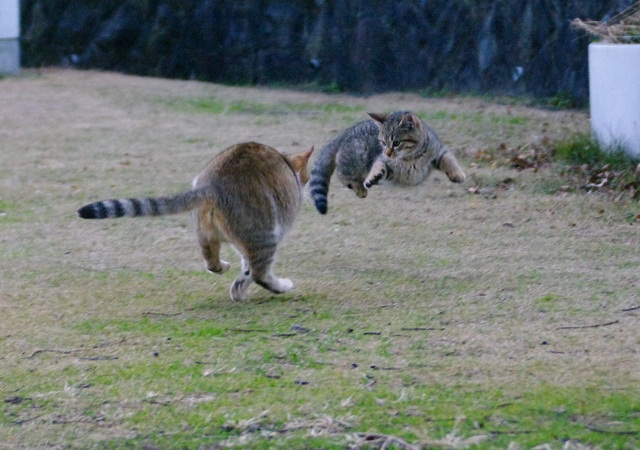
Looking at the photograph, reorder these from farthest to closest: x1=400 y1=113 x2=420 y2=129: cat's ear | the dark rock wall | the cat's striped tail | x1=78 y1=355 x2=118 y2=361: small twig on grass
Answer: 1. the dark rock wall
2. x1=400 y1=113 x2=420 y2=129: cat's ear
3. the cat's striped tail
4. x1=78 y1=355 x2=118 y2=361: small twig on grass

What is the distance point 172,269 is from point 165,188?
2554 millimetres

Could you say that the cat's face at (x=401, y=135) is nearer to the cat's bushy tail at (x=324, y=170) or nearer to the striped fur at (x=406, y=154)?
the striped fur at (x=406, y=154)

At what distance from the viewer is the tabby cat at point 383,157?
727cm

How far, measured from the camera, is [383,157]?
24.1 feet

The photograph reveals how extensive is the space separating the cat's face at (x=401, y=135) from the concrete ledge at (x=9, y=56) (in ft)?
34.2

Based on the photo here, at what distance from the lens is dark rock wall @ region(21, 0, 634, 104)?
13781 millimetres

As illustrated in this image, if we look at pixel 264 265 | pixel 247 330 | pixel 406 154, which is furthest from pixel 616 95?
pixel 247 330

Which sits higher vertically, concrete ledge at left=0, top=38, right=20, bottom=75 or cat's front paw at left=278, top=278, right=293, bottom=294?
concrete ledge at left=0, top=38, right=20, bottom=75

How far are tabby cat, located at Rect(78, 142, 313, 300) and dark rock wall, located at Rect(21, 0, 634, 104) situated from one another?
8.46m

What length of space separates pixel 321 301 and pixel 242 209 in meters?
0.71

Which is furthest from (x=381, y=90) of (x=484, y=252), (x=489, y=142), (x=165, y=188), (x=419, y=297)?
(x=419, y=297)

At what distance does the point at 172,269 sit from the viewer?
6574 mm

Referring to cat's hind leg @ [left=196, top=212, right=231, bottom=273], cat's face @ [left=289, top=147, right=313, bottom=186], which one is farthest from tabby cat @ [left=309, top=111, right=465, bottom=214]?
cat's hind leg @ [left=196, top=212, right=231, bottom=273]

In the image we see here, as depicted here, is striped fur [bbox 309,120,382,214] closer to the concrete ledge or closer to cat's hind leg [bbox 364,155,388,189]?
cat's hind leg [bbox 364,155,388,189]
